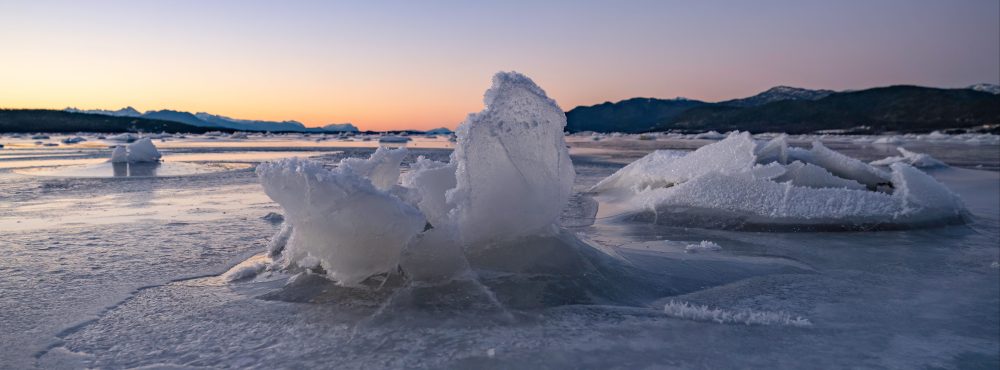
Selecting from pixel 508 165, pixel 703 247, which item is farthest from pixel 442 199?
pixel 703 247

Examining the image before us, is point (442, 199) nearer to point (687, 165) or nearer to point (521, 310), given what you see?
point (521, 310)

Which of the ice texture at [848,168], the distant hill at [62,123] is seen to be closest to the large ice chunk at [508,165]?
the ice texture at [848,168]

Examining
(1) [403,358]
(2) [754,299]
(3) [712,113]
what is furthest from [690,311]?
(3) [712,113]

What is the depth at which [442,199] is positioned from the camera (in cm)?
346

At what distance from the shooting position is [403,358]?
2.11m

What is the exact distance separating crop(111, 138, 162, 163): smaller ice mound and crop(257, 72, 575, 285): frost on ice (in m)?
12.2

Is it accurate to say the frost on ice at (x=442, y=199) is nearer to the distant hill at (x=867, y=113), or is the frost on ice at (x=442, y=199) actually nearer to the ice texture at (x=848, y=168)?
the ice texture at (x=848, y=168)

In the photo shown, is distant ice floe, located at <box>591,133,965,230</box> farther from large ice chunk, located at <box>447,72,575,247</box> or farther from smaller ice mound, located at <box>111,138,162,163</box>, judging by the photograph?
smaller ice mound, located at <box>111,138,162,163</box>

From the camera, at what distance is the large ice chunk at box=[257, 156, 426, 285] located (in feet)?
9.55

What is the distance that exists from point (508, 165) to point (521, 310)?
3.27ft

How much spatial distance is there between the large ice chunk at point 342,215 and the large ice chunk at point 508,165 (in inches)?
14.2

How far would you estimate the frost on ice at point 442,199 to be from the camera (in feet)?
9.66

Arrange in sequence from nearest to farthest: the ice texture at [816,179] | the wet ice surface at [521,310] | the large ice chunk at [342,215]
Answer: the wet ice surface at [521,310], the large ice chunk at [342,215], the ice texture at [816,179]

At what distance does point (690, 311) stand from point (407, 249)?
1441 millimetres
